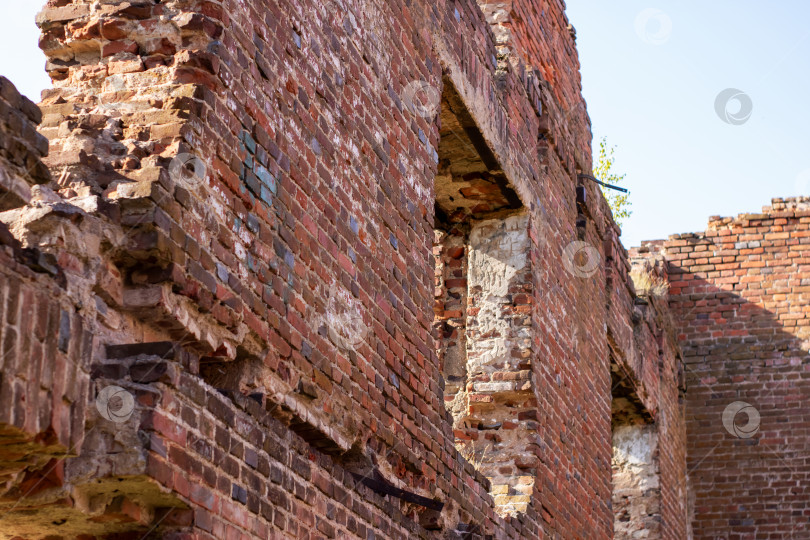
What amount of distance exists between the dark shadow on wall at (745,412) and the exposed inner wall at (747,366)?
12 millimetres

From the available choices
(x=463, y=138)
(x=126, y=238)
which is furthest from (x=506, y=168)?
(x=126, y=238)

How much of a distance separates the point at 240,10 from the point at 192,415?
5.07ft

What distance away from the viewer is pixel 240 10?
13.0 ft

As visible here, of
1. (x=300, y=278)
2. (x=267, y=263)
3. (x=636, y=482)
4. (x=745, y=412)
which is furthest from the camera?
(x=745, y=412)

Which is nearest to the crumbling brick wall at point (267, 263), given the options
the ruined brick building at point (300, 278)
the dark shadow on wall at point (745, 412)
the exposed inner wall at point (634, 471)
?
the ruined brick building at point (300, 278)

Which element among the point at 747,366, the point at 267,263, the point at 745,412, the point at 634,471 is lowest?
the point at 267,263

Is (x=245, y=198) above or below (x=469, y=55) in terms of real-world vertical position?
below

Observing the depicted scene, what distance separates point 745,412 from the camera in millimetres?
13031

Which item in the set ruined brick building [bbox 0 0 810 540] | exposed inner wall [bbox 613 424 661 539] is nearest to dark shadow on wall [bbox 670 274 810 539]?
exposed inner wall [bbox 613 424 661 539]

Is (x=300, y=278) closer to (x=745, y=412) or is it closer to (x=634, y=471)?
(x=634, y=471)

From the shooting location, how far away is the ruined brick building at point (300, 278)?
9.85 feet

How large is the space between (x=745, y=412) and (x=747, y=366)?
548mm

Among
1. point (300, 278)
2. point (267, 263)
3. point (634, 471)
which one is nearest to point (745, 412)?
point (634, 471)

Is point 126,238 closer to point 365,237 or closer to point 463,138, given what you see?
point 365,237
